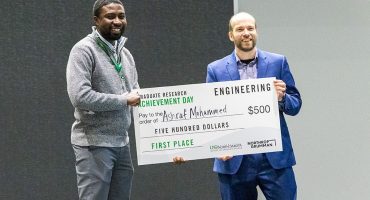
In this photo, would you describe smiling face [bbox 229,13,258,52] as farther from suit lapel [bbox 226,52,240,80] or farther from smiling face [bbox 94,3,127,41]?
smiling face [bbox 94,3,127,41]

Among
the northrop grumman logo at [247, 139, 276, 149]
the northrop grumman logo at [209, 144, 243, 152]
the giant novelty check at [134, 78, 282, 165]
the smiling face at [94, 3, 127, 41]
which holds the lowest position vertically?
the northrop grumman logo at [209, 144, 243, 152]

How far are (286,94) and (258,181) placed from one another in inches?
18.6

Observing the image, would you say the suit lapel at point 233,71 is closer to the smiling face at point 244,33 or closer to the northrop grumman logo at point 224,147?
the smiling face at point 244,33

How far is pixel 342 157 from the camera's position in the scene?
13.9 feet

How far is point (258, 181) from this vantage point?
2.83 m

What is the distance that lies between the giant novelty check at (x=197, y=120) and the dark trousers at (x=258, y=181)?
0.13 m

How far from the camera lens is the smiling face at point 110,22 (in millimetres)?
2820

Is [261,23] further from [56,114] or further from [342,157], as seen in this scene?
[56,114]

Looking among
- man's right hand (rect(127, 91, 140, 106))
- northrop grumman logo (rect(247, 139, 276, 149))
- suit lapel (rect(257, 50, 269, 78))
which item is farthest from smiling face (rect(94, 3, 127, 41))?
northrop grumman logo (rect(247, 139, 276, 149))

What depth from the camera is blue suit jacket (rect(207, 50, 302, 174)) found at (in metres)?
2.82

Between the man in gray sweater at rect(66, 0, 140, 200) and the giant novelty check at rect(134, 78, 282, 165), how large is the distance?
13cm

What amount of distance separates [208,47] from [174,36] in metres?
0.27

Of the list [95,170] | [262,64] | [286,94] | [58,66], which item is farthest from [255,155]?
[58,66]

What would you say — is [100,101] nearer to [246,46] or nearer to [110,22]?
[110,22]
